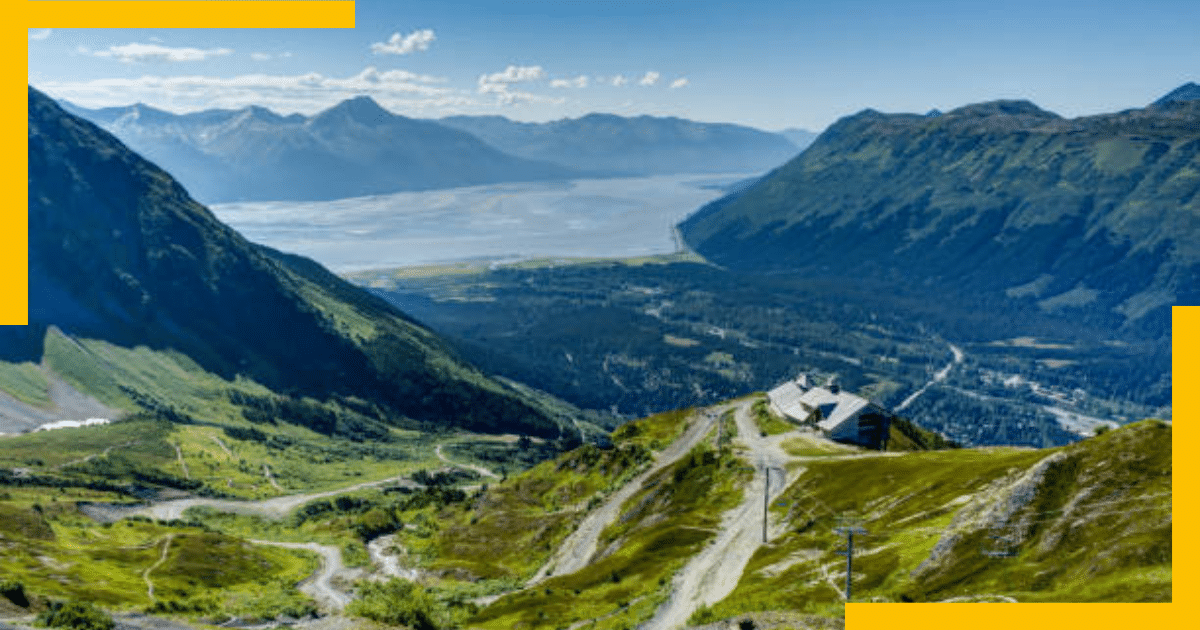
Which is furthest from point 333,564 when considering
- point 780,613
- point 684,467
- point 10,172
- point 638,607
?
point 10,172

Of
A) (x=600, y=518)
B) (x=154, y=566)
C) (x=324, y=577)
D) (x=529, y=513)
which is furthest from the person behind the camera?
(x=529, y=513)

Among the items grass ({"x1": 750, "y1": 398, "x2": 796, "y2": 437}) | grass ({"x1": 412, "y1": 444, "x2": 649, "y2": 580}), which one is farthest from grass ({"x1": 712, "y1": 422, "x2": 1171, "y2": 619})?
grass ({"x1": 750, "y1": 398, "x2": 796, "y2": 437})

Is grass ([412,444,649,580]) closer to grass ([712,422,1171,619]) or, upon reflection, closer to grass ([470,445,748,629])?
grass ([470,445,748,629])

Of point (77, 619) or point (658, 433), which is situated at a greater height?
point (77, 619)

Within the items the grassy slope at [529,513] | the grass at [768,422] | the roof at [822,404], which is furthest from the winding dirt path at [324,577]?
the roof at [822,404]

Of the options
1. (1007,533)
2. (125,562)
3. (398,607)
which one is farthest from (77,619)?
(125,562)

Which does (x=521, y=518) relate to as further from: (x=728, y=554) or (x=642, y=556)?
(x=728, y=554)

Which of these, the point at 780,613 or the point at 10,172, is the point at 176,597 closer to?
the point at 780,613
